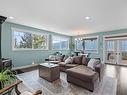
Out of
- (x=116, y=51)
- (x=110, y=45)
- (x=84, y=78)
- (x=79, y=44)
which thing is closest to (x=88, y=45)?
(x=79, y=44)

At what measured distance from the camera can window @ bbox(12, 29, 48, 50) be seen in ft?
17.6

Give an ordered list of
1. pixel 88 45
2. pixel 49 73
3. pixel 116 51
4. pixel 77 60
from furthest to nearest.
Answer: pixel 88 45, pixel 116 51, pixel 77 60, pixel 49 73

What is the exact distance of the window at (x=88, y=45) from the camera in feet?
26.9

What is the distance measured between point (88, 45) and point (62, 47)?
2.56m

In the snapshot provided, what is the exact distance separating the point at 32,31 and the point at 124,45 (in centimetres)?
672

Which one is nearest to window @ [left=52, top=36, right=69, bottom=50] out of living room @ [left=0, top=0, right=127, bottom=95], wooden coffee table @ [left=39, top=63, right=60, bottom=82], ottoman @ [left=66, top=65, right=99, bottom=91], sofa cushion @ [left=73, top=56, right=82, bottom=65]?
living room @ [left=0, top=0, right=127, bottom=95]

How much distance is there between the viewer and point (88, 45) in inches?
343

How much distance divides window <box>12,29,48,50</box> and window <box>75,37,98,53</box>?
382 cm

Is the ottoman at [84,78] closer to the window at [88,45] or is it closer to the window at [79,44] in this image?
the window at [88,45]

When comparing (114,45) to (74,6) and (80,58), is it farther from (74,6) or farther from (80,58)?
(74,6)

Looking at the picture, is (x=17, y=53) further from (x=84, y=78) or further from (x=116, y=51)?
(x=116, y=51)

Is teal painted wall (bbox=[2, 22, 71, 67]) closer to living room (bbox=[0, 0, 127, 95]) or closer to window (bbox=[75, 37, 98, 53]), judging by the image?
living room (bbox=[0, 0, 127, 95])

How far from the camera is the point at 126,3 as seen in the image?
282cm

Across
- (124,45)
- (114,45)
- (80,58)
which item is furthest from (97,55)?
(80,58)
